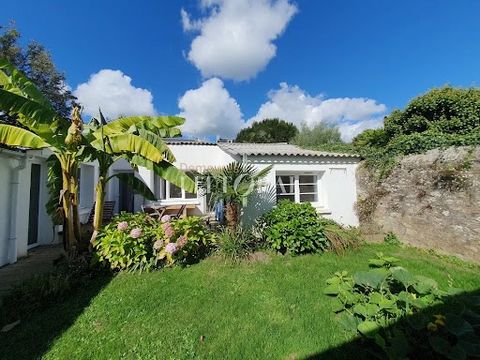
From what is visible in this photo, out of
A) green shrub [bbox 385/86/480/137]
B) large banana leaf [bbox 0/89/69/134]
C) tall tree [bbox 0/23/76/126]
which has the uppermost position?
tall tree [bbox 0/23/76/126]

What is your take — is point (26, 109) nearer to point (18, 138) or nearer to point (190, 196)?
point (18, 138)

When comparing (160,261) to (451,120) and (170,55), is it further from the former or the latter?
(451,120)

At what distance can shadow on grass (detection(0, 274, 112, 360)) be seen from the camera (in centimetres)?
392

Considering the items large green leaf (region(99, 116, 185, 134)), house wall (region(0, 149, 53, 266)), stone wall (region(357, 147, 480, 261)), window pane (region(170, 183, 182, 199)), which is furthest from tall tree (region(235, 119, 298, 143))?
house wall (region(0, 149, 53, 266))

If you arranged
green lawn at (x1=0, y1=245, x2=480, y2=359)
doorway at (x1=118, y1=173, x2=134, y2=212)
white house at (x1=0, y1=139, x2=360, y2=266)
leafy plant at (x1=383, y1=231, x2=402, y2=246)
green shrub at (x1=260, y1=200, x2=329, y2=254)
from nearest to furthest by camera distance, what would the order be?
green lawn at (x1=0, y1=245, x2=480, y2=359)
white house at (x1=0, y1=139, x2=360, y2=266)
green shrub at (x1=260, y1=200, x2=329, y2=254)
leafy plant at (x1=383, y1=231, x2=402, y2=246)
doorway at (x1=118, y1=173, x2=134, y2=212)

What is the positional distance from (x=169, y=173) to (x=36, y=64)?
19.9 m

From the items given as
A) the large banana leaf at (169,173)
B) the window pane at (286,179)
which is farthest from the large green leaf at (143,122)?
the window pane at (286,179)

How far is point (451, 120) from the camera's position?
13.7 metres

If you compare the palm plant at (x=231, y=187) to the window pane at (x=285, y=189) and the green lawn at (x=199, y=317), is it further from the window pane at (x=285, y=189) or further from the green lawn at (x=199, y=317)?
the window pane at (x=285, y=189)

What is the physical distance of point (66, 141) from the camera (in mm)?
6324

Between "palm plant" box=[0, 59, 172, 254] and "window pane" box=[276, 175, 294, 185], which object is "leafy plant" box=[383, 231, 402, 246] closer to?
"window pane" box=[276, 175, 294, 185]

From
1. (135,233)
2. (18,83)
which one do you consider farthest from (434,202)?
(18,83)

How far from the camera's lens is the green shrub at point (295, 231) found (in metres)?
8.39

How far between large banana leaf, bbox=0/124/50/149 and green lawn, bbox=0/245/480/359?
3799 mm
